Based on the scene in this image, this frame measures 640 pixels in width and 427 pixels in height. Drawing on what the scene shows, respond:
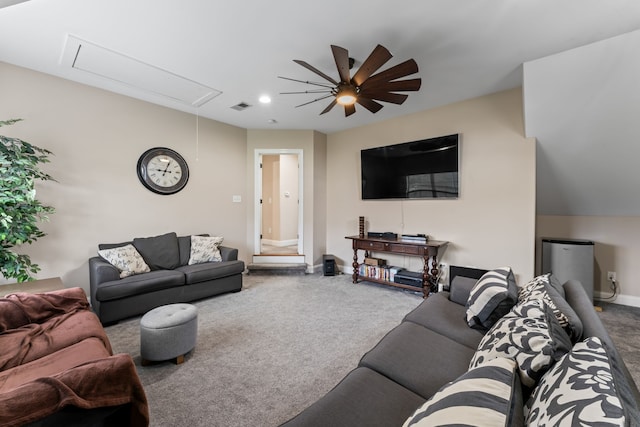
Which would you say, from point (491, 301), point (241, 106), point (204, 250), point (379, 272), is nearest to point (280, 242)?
point (204, 250)

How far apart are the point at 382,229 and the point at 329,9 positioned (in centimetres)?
336

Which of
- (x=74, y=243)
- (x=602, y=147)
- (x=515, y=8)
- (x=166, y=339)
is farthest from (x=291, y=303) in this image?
(x=602, y=147)

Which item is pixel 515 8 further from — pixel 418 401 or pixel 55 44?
pixel 55 44

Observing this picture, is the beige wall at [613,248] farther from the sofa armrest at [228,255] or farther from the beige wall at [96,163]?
the beige wall at [96,163]

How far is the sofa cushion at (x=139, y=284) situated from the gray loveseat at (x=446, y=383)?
8.82 ft

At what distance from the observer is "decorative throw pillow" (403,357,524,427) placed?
0.68 meters

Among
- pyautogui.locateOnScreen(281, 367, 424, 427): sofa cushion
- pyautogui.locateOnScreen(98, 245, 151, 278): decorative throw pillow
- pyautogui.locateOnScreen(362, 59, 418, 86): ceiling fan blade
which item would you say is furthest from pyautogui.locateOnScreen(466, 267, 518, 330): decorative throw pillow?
pyautogui.locateOnScreen(98, 245, 151, 278): decorative throw pillow

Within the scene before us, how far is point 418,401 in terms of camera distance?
3.79ft

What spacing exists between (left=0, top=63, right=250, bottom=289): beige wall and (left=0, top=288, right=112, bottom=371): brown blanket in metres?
1.44

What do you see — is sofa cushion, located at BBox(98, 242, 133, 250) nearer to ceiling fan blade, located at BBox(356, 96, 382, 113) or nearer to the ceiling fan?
the ceiling fan

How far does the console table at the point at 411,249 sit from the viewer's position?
3.71 metres

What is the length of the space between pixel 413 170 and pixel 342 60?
2477mm

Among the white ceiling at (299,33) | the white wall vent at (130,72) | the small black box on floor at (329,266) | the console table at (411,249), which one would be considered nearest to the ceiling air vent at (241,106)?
the white wall vent at (130,72)

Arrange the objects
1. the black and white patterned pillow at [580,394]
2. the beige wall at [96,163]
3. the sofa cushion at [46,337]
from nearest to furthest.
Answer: the black and white patterned pillow at [580,394]
the sofa cushion at [46,337]
the beige wall at [96,163]
